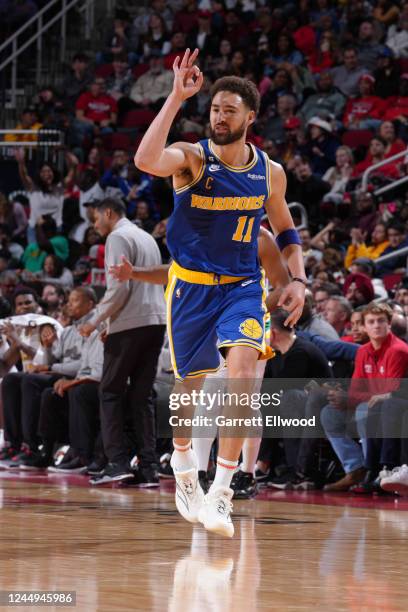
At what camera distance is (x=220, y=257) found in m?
4.91

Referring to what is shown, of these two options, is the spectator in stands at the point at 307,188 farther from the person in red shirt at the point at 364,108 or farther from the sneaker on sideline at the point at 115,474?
the sneaker on sideline at the point at 115,474

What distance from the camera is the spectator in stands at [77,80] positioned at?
52.7 ft

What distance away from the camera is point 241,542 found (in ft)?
14.6

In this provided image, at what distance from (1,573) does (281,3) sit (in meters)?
13.1

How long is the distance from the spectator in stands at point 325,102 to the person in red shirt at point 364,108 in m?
0.16

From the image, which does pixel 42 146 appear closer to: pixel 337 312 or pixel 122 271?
pixel 337 312

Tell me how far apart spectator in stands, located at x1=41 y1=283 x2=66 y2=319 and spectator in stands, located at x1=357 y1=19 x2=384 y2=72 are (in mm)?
5248

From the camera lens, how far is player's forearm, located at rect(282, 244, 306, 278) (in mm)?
5145

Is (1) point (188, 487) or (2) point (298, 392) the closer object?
(1) point (188, 487)

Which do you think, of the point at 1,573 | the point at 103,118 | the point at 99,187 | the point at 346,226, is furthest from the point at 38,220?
the point at 1,573

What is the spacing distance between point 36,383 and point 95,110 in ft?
23.5

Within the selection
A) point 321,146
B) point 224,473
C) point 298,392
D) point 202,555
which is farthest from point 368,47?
point 202,555

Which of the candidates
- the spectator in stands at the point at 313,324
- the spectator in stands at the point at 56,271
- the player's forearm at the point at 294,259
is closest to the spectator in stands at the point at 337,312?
the spectator in stands at the point at 313,324

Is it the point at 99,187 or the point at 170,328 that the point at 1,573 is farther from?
the point at 99,187
